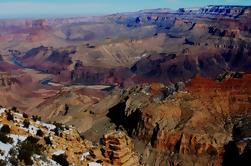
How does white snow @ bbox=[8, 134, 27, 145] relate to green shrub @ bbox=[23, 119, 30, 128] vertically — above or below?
above

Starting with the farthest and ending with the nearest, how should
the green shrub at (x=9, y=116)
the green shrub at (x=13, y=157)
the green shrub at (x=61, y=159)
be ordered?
the green shrub at (x=9, y=116)
the green shrub at (x=61, y=159)
the green shrub at (x=13, y=157)

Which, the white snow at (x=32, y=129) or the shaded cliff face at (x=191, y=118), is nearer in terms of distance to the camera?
the white snow at (x=32, y=129)

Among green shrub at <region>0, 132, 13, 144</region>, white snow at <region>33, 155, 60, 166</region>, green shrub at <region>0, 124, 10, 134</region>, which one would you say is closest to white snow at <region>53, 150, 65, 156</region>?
white snow at <region>33, 155, 60, 166</region>

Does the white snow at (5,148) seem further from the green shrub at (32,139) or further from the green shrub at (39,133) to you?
the green shrub at (39,133)

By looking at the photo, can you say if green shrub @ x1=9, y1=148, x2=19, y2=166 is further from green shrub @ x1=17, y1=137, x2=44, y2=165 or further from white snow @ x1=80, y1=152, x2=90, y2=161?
white snow @ x1=80, y1=152, x2=90, y2=161

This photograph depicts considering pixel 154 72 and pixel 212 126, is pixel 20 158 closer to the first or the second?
pixel 212 126

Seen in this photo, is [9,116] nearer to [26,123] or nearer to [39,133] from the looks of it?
[26,123]

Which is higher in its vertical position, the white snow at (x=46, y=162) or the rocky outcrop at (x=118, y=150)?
the white snow at (x=46, y=162)

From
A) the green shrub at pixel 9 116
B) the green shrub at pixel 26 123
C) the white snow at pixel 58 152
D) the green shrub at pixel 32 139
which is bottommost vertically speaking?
the white snow at pixel 58 152

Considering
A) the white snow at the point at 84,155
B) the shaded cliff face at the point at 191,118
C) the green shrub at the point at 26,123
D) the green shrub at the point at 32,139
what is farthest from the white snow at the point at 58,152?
the shaded cliff face at the point at 191,118
